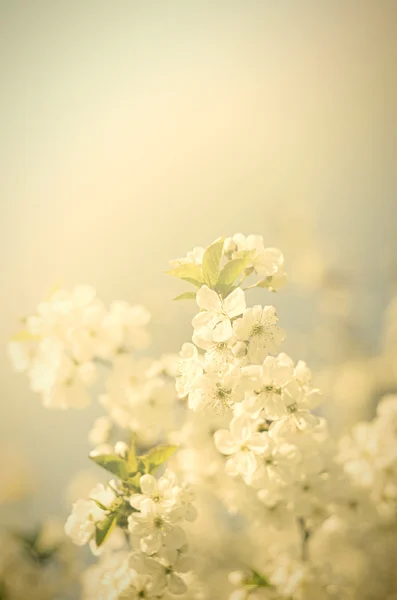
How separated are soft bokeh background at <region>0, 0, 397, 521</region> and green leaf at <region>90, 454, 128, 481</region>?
0.34m

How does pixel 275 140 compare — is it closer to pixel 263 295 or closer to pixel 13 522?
pixel 263 295

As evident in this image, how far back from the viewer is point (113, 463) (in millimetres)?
818

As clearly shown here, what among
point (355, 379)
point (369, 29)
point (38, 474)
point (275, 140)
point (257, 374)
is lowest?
point (38, 474)

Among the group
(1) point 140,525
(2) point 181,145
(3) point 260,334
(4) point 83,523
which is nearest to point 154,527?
(1) point 140,525

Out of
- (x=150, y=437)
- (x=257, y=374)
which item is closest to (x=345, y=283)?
(x=257, y=374)

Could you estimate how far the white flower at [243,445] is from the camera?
0.76m

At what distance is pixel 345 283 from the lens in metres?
1.17

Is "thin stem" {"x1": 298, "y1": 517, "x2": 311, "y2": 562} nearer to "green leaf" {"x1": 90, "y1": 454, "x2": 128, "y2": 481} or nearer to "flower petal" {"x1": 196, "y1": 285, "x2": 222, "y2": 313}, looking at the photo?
"green leaf" {"x1": 90, "y1": 454, "x2": 128, "y2": 481}

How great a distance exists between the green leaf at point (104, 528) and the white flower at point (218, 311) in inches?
14.1

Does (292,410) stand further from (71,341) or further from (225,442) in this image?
(71,341)

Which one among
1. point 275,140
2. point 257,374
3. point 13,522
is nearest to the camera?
point 257,374

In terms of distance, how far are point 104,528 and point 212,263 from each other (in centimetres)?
50

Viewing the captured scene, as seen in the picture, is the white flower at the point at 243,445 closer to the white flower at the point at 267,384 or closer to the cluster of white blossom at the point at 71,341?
the white flower at the point at 267,384

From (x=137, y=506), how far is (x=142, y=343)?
346mm
